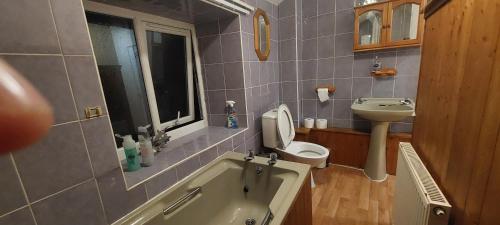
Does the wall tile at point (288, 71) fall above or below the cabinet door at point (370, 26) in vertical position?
below

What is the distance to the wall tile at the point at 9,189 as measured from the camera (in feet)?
2.26

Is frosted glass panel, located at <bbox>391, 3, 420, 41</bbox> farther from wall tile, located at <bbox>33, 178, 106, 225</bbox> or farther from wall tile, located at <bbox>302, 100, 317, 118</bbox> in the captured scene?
wall tile, located at <bbox>33, 178, 106, 225</bbox>

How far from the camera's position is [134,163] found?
4.13 feet

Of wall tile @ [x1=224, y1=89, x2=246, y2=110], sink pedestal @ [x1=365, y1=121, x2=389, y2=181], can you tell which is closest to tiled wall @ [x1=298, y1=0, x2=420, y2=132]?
sink pedestal @ [x1=365, y1=121, x2=389, y2=181]

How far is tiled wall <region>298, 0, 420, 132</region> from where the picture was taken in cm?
224

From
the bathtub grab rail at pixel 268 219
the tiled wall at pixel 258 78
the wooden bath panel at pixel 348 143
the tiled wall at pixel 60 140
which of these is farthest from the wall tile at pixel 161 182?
the wooden bath panel at pixel 348 143

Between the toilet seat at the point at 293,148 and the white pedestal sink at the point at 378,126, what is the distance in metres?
0.52

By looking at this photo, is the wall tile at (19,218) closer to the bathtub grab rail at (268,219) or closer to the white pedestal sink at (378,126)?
the bathtub grab rail at (268,219)

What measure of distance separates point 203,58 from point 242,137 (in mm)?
840

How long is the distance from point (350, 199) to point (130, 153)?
1.85 meters

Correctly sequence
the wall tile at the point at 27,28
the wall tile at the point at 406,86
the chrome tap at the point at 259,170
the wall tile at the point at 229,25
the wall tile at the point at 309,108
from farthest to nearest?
the wall tile at the point at 309,108, the wall tile at the point at 406,86, the wall tile at the point at 229,25, the chrome tap at the point at 259,170, the wall tile at the point at 27,28

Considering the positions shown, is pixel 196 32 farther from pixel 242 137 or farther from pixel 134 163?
pixel 134 163

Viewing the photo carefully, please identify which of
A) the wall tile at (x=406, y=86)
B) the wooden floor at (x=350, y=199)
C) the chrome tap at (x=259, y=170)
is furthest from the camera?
the wall tile at (x=406, y=86)

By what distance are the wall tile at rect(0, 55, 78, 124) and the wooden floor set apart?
1.76m
